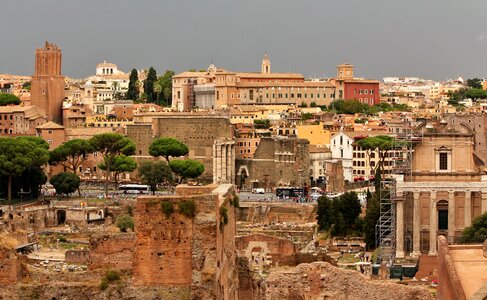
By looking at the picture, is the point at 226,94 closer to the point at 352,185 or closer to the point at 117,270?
the point at 352,185

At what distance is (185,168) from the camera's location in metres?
77.9

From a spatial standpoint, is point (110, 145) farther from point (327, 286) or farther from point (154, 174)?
point (327, 286)

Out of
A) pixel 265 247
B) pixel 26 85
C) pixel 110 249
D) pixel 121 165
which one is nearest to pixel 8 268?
pixel 110 249

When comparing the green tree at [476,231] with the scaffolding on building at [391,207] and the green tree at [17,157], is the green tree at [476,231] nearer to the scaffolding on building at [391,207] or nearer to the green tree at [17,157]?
the scaffolding on building at [391,207]

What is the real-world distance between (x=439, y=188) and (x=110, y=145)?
37572 mm

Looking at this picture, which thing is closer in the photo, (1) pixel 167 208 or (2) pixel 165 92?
(1) pixel 167 208

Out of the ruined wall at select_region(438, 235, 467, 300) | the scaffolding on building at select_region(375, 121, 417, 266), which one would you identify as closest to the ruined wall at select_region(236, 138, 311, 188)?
the scaffolding on building at select_region(375, 121, 417, 266)

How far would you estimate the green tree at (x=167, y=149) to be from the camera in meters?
82.9

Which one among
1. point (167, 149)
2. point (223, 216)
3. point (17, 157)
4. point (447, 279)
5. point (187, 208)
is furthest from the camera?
point (167, 149)

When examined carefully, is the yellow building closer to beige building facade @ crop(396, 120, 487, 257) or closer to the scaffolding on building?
the scaffolding on building

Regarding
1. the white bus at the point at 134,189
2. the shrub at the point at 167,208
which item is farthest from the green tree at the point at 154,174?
the shrub at the point at 167,208

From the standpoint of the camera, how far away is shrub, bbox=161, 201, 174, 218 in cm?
2223

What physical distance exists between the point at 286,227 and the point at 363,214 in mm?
4037

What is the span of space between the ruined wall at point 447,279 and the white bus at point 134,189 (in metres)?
53.5
